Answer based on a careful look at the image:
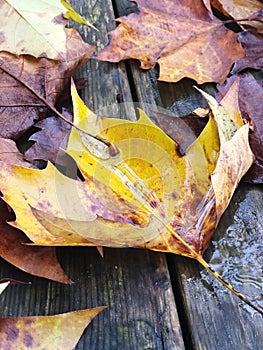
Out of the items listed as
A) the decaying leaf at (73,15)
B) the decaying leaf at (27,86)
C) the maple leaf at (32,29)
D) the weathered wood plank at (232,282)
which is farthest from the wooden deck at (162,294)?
the decaying leaf at (73,15)

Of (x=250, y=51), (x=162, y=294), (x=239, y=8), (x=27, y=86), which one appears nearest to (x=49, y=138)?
(x=27, y=86)

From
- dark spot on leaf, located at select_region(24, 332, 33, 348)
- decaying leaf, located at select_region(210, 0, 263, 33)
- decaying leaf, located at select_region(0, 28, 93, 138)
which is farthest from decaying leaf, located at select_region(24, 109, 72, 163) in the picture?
decaying leaf, located at select_region(210, 0, 263, 33)

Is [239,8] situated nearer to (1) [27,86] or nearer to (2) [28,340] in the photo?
(1) [27,86]

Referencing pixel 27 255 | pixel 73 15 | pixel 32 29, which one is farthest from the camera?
pixel 73 15

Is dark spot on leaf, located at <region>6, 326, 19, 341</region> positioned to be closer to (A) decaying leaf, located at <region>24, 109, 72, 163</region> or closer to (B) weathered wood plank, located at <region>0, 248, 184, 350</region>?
(B) weathered wood plank, located at <region>0, 248, 184, 350</region>

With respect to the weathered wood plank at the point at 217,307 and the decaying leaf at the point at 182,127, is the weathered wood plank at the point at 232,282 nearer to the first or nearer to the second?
the weathered wood plank at the point at 217,307

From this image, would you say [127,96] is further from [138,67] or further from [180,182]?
[180,182]
